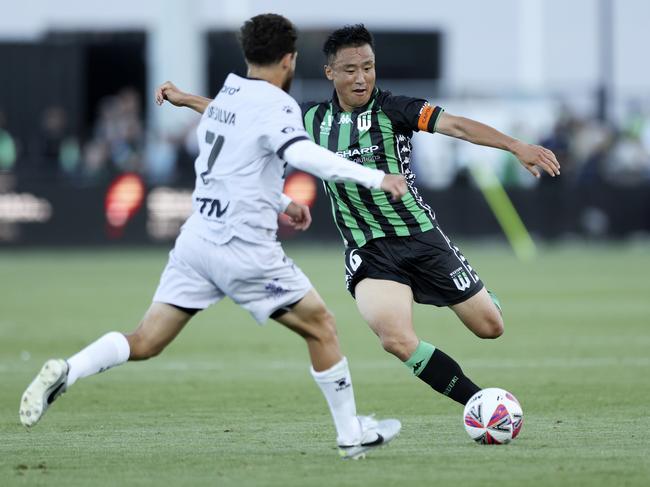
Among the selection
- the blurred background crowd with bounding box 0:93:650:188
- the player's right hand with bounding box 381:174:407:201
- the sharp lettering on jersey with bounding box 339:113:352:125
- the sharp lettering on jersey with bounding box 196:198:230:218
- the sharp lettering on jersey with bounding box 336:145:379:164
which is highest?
the sharp lettering on jersey with bounding box 339:113:352:125

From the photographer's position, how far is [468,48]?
4034cm

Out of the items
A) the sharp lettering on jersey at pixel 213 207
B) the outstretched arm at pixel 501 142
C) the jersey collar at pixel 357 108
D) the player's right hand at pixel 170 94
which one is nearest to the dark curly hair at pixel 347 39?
the jersey collar at pixel 357 108

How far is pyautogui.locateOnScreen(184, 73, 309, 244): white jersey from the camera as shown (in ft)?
23.5

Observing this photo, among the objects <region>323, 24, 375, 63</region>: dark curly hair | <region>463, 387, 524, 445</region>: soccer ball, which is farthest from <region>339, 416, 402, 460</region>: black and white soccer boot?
<region>323, 24, 375, 63</region>: dark curly hair

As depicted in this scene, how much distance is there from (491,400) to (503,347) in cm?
510

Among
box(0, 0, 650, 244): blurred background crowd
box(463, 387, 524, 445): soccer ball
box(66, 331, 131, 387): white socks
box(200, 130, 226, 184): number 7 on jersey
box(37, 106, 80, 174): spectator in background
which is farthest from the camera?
box(37, 106, 80, 174): spectator in background

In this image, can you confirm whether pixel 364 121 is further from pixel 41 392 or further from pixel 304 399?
pixel 41 392

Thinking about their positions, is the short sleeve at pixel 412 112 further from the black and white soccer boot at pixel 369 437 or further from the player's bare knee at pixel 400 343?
the black and white soccer boot at pixel 369 437

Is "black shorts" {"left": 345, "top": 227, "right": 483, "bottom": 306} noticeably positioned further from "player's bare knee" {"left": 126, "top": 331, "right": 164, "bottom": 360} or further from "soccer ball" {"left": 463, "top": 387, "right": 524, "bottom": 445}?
"player's bare knee" {"left": 126, "top": 331, "right": 164, "bottom": 360}

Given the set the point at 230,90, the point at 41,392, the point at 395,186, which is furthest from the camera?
the point at 230,90

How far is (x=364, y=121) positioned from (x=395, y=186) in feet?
5.60

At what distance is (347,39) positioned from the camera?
8.45m

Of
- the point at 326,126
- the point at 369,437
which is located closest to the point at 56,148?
the point at 326,126

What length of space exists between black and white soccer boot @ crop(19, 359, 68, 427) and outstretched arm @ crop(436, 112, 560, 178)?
257 centimetres
